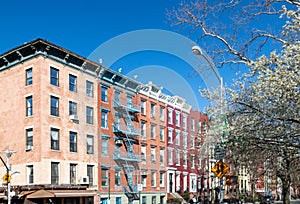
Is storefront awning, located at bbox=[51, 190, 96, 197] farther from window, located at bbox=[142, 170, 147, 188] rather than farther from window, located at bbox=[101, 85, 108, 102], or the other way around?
window, located at bbox=[142, 170, 147, 188]

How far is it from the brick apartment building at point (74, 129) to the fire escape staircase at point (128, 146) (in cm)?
10

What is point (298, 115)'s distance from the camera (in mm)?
11250

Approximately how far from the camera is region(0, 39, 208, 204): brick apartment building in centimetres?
3195

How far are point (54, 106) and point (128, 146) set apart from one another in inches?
437

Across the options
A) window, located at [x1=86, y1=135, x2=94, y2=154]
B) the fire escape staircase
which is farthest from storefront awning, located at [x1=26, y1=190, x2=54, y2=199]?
the fire escape staircase

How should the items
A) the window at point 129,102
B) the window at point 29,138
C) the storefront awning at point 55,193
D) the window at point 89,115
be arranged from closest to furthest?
the storefront awning at point 55,193 → the window at point 29,138 → the window at point 89,115 → the window at point 129,102

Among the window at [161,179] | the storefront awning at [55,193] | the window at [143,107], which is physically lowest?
the window at [161,179]

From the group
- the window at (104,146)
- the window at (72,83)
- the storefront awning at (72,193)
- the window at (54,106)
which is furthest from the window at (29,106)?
the window at (104,146)

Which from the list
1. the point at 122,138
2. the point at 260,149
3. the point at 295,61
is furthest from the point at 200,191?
the point at 295,61

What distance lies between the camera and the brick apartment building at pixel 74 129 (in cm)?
3195

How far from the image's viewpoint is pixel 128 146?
4222cm

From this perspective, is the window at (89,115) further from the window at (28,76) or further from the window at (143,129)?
the window at (143,129)

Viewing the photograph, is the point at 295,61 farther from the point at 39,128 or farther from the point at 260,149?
the point at 39,128

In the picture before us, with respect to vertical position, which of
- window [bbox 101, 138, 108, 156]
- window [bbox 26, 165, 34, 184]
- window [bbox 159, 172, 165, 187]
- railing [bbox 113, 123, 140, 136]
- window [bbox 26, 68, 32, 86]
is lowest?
window [bbox 159, 172, 165, 187]
